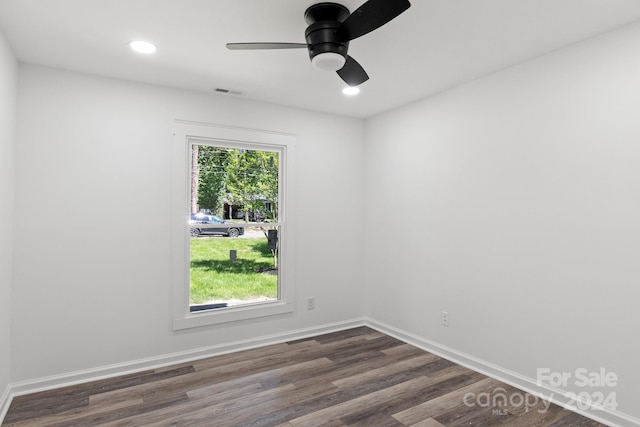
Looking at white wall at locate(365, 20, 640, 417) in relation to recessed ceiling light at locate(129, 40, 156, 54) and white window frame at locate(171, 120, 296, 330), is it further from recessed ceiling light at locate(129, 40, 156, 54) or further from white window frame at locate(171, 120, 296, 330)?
recessed ceiling light at locate(129, 40, 156, 54)

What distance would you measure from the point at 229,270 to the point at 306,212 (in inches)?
38.5

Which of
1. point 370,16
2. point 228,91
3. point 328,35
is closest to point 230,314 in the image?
point 228,91

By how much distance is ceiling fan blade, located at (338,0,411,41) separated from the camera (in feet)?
5.24

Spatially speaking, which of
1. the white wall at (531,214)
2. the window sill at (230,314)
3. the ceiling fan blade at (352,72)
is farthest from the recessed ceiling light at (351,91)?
the window sill at (230,314)

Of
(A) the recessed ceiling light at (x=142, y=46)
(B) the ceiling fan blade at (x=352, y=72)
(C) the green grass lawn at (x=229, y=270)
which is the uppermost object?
(A) the recessed ceiling light at (x=142, y=46)

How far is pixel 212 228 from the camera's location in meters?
3.47

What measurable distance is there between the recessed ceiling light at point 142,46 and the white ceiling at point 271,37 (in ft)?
0.16

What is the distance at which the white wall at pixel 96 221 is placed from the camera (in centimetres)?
271

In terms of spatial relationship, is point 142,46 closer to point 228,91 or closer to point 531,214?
point 228,91

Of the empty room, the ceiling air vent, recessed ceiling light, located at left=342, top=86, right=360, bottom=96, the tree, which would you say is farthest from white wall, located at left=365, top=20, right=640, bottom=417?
the tree

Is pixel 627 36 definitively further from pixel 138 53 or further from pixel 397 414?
pixel 138 53

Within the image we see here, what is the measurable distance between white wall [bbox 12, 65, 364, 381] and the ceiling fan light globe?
1689mm

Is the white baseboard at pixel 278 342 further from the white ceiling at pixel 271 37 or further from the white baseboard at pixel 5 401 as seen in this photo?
the white ceiling at pixel 271 37

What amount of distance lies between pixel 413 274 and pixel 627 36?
2.41 meters
